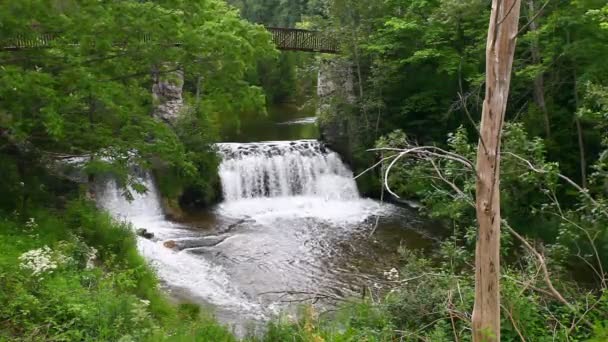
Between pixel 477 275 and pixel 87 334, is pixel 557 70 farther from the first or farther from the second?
pixel 87 334

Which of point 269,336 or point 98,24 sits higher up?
point 98,24

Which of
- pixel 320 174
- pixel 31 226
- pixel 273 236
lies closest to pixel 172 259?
pixel 273 236

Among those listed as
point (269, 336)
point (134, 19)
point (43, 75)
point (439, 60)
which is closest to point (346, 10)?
point (439, 60)

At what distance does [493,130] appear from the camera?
3883 mm

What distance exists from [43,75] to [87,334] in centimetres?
356

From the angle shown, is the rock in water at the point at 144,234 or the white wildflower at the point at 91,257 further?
the rock in water at the point at 144,234

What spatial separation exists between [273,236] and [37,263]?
27.4 feet

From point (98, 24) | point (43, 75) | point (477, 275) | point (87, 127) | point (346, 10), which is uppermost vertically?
point (346, 10)

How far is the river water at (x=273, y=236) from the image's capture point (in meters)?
10.4

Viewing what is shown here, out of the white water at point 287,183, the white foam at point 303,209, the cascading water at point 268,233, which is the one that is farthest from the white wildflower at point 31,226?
the white water at point 287,183

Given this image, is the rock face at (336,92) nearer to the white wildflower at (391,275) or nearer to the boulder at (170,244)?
the boulder at (170,244)

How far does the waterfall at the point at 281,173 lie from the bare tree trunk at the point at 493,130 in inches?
524

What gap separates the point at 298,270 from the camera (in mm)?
11602

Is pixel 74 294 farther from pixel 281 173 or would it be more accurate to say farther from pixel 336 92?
pixel 336 92
